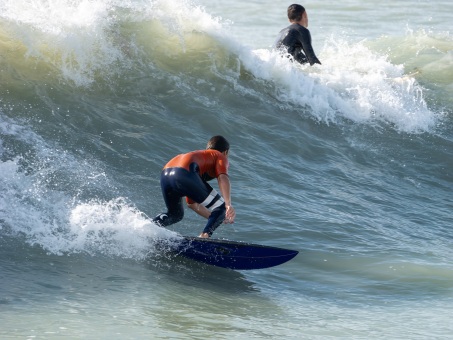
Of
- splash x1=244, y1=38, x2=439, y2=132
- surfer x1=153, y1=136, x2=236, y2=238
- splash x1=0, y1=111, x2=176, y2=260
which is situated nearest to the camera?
surfer x1=153, y1=136, x2=236, y2=238

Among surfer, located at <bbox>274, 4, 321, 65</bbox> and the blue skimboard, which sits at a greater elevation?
surfer, located at <bbox>274, 4, 321, 65</bbox>

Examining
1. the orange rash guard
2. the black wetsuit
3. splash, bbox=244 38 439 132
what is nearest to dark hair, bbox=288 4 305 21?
the black wetsuit

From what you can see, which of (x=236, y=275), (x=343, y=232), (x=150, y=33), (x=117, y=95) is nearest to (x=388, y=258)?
(x=343, y=232)

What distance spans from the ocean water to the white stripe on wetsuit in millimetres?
544

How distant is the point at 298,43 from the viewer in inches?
512

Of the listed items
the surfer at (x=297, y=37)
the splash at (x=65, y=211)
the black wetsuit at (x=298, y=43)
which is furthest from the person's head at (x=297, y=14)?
the splash at (x=65, y=211)

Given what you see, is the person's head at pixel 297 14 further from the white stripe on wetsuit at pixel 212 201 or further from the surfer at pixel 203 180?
the white stripe on wetsuit at pixel 212 201

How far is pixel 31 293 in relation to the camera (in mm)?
6566

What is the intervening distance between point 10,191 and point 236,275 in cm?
242

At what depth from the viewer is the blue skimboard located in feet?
25.1

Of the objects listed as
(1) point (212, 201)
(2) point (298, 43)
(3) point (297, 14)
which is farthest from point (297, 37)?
(1) point (212, 201)

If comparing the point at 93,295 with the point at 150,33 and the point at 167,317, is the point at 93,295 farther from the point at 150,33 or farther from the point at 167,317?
the point at 150,33

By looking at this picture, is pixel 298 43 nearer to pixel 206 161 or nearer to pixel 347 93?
pixel 347 93

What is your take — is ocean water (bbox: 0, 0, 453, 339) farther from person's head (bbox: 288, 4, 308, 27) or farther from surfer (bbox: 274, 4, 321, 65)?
person's head (bbox: 288, 4, 308, 27)
